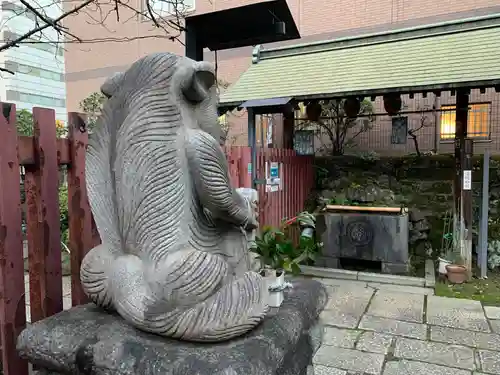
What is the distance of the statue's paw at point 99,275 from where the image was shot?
173cm

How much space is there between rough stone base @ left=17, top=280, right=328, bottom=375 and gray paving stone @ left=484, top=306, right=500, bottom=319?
3.01m

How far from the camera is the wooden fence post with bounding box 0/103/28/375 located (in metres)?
1.89

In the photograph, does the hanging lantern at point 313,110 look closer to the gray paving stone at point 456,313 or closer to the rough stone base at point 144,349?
the gray paving stone at point 456,313

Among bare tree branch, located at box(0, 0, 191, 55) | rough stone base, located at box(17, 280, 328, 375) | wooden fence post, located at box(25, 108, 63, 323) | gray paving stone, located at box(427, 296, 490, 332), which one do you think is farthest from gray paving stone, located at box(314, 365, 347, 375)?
bare tree branch, located at box(0, 0, 191, 55)

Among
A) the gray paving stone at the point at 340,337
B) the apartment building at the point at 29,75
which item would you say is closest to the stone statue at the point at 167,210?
the gray paving stone at the point at 340,337

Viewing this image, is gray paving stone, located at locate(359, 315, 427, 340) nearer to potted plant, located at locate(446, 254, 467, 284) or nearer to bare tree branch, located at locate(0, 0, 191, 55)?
potted plant, located at locate(446, 254, 467, 284)

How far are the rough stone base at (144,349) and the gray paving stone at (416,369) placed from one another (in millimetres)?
1320

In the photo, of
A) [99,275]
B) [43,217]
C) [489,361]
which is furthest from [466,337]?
[43,217]

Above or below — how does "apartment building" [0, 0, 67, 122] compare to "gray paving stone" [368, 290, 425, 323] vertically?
above

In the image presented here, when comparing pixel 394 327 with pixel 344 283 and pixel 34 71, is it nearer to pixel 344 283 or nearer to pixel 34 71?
pixel 344 283

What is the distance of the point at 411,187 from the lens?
24.3 feet

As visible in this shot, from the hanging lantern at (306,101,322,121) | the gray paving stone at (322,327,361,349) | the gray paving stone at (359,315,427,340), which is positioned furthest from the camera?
the hanging lantern at (306,101,322,121)

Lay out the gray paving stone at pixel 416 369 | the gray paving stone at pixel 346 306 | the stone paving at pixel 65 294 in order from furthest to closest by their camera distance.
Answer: the stone paving at pixel 65 294 < the gray paving stone at pixel 346 306 < the gray paving stone at pixel 416 369

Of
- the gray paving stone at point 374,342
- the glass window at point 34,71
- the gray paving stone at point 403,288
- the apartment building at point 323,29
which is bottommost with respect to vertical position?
the gray paving stone at point 403,288
